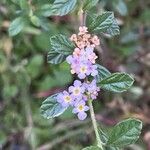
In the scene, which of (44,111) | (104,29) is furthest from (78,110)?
(104,29)

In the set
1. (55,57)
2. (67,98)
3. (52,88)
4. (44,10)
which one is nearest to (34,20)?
(44,10)

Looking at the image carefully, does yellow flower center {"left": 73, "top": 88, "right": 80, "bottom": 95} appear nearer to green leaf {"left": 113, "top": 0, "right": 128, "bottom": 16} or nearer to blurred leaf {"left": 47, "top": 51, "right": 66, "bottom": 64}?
blurred leaf {"left": 47, "top": 51, "right": 66, "bottom": 64}

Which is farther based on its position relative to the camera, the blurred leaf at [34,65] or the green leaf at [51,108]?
the blurred leaf at [34,65]

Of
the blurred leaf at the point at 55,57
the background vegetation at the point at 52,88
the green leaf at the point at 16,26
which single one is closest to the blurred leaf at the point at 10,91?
the background vegetation at the point at 52,88

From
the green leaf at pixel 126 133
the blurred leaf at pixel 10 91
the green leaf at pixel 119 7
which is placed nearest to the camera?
the green leaf at pixel 126 133

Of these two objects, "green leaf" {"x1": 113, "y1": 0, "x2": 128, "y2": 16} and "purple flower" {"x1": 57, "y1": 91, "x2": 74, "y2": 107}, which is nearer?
"purple flower" {"x1": 57, "y1": 91, "x2": 74, "y2": 107}

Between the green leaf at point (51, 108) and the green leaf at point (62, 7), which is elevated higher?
the green leaf at point (62, 7)

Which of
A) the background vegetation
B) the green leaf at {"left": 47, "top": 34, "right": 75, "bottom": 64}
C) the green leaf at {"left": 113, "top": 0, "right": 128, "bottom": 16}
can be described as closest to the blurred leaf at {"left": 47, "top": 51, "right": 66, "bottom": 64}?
the green leaf at {"left": 47, "top": 34, "right": 75, "bottom": 64}

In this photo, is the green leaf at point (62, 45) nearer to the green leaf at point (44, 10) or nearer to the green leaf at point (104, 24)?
the green leaf at point (104, 24)
